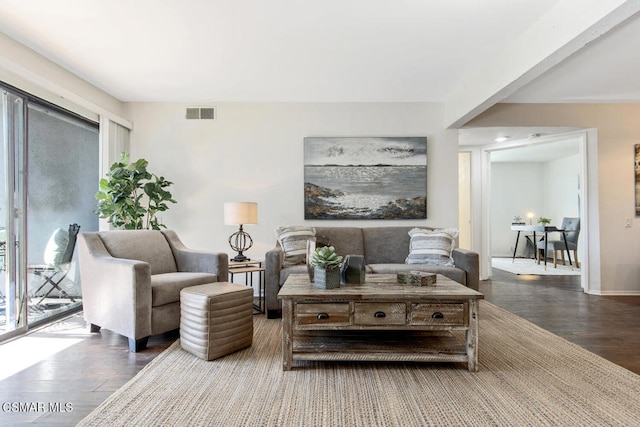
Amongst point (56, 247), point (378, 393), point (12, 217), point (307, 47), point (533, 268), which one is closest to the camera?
point (378, 393)

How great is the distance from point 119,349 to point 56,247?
5.40ft

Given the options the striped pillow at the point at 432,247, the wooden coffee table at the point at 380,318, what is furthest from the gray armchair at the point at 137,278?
the striped pillow at the point at 432,247

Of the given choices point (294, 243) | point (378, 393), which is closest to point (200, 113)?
point (294, 243)

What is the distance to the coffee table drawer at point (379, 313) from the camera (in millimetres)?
2119

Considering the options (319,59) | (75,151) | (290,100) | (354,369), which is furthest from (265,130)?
(354,369)

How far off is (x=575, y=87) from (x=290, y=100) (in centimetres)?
335

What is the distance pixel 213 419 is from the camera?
62.8 inches

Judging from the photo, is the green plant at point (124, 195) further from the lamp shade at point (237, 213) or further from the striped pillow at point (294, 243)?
the striped pillow at point (294, 243)

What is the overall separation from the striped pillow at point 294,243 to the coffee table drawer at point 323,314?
53.4 inches

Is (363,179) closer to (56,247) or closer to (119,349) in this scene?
(119,349)

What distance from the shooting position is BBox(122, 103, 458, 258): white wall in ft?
14.2

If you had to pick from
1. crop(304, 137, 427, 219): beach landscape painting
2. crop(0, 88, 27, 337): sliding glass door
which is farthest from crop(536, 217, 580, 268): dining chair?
crop(0, 88, 27, 337): sliding glass door

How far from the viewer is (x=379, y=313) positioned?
2121 mm

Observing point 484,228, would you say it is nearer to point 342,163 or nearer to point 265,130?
point 342,163
